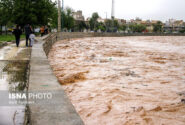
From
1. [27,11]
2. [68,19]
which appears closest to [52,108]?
[27,11]

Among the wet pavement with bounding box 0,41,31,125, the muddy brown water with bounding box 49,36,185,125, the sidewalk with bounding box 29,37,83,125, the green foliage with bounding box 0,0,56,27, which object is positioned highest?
the green foliage with bounding box 0,0,56,27

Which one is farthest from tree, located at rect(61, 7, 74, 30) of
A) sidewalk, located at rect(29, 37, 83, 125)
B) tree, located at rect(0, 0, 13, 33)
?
sidewalk, located at rect(29, 37, 83, 125)

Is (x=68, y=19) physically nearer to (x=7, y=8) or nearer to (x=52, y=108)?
(x=7, y=8)

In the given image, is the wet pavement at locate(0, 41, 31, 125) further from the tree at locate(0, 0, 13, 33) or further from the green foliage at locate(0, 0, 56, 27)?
the tree at locate(0, 0, 13, 33)

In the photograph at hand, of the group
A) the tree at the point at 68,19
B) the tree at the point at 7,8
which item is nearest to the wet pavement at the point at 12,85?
the tree at the point at 7,8

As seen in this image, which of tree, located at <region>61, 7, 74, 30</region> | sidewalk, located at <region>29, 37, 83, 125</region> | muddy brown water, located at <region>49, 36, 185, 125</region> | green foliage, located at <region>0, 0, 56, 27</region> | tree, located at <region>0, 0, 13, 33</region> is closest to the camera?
sidewalk, located at <region>29, 37, 83, 125</region>

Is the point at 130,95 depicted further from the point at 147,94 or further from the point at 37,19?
the point at 37,19

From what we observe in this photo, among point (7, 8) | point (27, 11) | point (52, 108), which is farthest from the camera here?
point (7, 8)

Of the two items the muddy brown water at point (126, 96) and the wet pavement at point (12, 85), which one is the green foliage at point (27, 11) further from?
the wet pavement at point (12, 85)

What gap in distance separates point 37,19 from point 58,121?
Answer: 131 ft

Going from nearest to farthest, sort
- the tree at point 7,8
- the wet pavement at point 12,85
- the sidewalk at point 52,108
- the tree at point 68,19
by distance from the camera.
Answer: the sidewalk at point 52,108, the wet pavement at point 12,85, the tree at point 7,8, the tree at point 68,19

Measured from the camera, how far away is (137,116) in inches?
225

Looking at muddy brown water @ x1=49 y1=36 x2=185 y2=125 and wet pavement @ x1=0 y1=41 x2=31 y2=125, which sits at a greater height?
wet pavement @ x1=0 y1=41 x2=31 y2=125

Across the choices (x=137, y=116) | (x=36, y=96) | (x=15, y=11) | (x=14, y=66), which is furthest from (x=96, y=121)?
(x=15, y=11)
